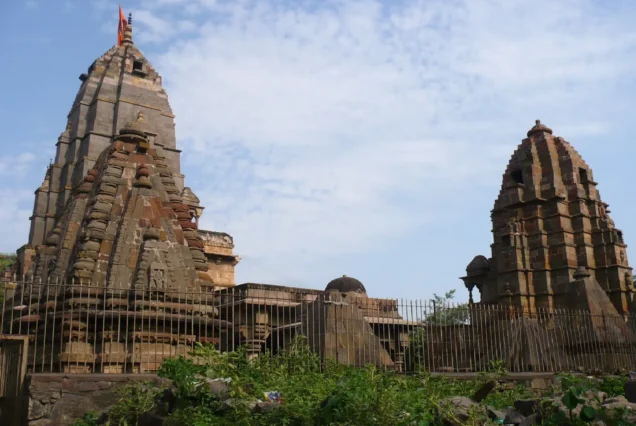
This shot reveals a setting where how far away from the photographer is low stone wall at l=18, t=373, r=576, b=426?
30.5 feet

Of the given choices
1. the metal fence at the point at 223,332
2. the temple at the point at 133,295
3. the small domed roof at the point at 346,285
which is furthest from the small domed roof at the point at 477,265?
the temple at the point at 133,295

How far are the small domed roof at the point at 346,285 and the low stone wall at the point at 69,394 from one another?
16393mm

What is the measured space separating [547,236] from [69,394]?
19.7 metres

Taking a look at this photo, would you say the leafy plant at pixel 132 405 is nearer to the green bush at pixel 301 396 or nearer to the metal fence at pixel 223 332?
the green bush at pixel 301 396

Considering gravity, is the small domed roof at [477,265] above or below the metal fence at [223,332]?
above

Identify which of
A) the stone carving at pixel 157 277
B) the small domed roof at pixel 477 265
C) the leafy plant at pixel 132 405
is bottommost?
the leafy plant at pixel 132 405

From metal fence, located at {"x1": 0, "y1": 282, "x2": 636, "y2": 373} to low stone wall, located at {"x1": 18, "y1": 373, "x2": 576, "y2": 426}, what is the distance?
2.14 feet

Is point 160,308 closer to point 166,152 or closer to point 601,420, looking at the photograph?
point 601,420

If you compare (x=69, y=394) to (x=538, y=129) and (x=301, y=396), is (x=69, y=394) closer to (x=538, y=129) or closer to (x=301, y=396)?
(x=301, y=396)

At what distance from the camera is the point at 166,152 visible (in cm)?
3650

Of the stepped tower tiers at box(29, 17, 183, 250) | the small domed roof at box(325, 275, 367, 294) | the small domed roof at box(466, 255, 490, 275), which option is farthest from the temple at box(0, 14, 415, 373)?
the stepped tower tiers at box(29, 17, 183, 250)

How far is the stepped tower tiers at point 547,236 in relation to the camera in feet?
77.4

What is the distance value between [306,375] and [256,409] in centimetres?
187

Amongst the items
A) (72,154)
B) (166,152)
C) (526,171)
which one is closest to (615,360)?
(526,171)
